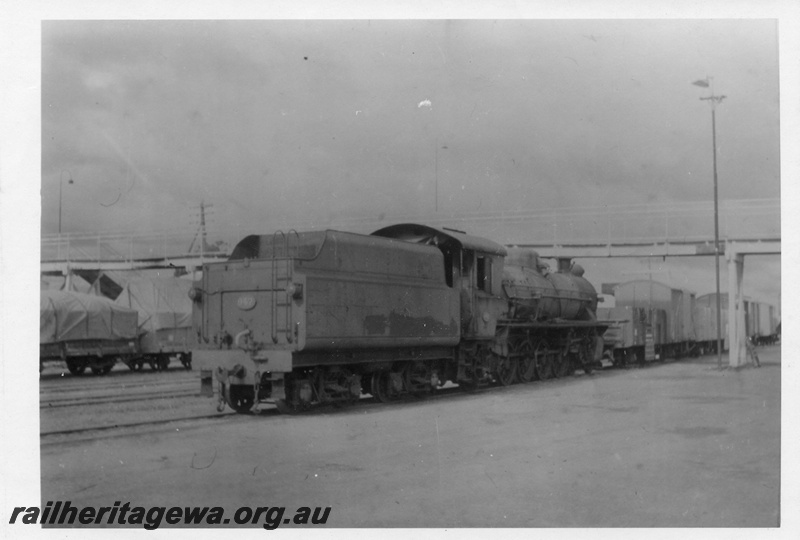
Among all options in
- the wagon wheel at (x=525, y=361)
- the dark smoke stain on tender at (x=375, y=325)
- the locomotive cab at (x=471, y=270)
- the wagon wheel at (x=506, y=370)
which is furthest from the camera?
the wagon wheel at (x=525, y=361)

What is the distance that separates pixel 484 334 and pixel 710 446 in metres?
7.30

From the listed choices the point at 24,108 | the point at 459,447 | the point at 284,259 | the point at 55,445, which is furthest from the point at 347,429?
the point at 24,108

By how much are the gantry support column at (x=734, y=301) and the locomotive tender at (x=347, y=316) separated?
9448mm

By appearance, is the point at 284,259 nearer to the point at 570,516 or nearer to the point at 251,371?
the point at 251,371

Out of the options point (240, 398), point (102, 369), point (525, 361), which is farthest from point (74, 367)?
point (525, 361)

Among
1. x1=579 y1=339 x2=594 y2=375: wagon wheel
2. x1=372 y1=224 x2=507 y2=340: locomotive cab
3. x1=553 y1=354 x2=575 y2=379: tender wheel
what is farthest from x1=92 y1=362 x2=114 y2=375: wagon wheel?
x1=579 y1=339 x2=594 y2=375: wagon wheel

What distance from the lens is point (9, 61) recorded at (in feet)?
30.7

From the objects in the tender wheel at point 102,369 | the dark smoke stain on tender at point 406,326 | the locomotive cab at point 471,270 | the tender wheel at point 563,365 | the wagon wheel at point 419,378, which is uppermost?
the locomotive cab at point 471,270

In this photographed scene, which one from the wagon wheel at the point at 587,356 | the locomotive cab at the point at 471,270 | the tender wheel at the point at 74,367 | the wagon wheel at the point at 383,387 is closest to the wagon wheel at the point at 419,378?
the wagon wheel at the point at 383,387

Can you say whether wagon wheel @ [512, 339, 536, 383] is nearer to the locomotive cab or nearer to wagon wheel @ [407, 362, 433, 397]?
the locomotive cab

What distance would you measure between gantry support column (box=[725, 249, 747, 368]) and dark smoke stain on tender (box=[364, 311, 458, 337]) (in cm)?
1186

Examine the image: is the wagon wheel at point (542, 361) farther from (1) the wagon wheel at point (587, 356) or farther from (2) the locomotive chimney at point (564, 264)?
(2) the locomotive chimney at point (564, 264)

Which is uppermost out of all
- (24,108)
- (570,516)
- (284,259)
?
(24,108)

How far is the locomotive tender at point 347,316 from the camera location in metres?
12.7
